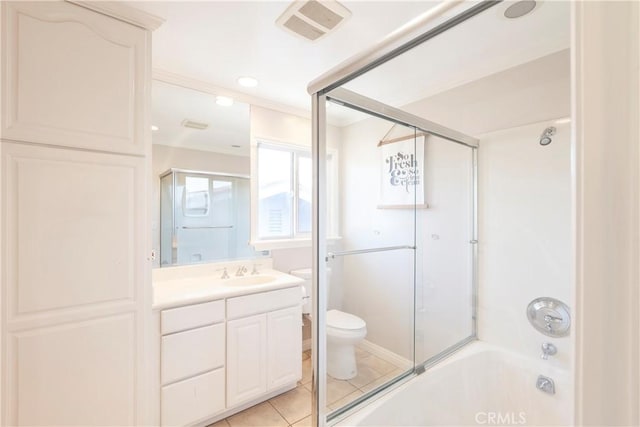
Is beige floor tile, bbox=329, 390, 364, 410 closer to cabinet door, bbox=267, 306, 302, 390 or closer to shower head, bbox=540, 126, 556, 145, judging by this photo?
cabinet door, bbox=267, 306, 302, 390

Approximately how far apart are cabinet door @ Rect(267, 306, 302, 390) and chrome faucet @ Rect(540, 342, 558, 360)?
1529mm

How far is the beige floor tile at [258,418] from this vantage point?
5.80ft

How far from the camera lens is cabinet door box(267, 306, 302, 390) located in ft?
6.39

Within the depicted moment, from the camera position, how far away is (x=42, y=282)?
→ 1199 mm

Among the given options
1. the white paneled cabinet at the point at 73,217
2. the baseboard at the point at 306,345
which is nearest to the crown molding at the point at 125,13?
the white paneled cabinet at the point at 73,217

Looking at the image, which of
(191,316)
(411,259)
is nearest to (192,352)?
(191,316)

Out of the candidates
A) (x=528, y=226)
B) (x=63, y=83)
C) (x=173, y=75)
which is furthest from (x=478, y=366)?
(x=173, y=75)

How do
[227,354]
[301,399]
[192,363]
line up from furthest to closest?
[301,399], [227,354], [192,363]

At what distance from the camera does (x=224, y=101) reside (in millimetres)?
2236

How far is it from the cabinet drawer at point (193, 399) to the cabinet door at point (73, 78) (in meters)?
1.36

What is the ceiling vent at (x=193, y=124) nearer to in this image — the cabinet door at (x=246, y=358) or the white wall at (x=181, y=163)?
the white wall at (x=181, y=163)

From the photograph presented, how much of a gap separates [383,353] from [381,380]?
48cm

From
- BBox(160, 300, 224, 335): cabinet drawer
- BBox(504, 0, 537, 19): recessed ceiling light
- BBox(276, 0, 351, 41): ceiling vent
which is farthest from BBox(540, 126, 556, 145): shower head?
BBox(160, 300, 224, 335): cabinet drawer

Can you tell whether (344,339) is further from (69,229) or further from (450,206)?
(69,229)
